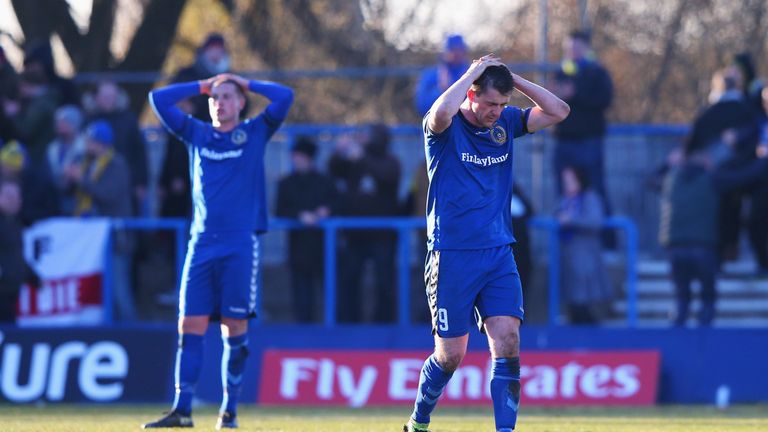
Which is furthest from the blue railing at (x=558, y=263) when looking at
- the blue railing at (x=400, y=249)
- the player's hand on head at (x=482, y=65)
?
the player's hand on head at (x=482, y=65)

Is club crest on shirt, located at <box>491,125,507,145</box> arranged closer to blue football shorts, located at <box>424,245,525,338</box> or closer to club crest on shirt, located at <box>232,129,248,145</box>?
blue football shorts, located at <box>424,245,525,338</box>

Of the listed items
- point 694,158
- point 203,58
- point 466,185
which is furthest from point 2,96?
point 466,185

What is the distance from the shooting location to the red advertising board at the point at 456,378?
50.0 ft

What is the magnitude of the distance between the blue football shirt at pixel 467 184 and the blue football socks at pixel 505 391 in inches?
30.3

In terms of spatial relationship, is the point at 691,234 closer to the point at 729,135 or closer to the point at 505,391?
the point at 729,135

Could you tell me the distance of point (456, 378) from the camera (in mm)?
15258

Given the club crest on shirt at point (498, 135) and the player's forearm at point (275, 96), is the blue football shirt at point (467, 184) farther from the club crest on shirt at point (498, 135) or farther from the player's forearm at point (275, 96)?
the player's forearm at point (275, 96)

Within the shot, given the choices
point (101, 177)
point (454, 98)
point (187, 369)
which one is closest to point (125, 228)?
point (101, 177)

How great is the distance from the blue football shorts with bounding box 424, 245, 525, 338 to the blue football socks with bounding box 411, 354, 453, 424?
0.27 metres

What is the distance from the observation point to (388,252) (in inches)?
677

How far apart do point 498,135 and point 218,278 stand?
9.32 ft

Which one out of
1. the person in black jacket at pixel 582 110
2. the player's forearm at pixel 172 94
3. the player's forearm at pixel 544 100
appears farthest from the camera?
the person in black jacket at pixel 582 110

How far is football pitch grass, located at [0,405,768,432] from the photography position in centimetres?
1211

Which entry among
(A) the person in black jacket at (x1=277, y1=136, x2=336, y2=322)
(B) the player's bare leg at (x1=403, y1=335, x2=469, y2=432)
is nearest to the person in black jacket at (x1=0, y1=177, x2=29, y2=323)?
(A) the person in black jacket at (x1=277, y1=136, x2=336, y2=322)
